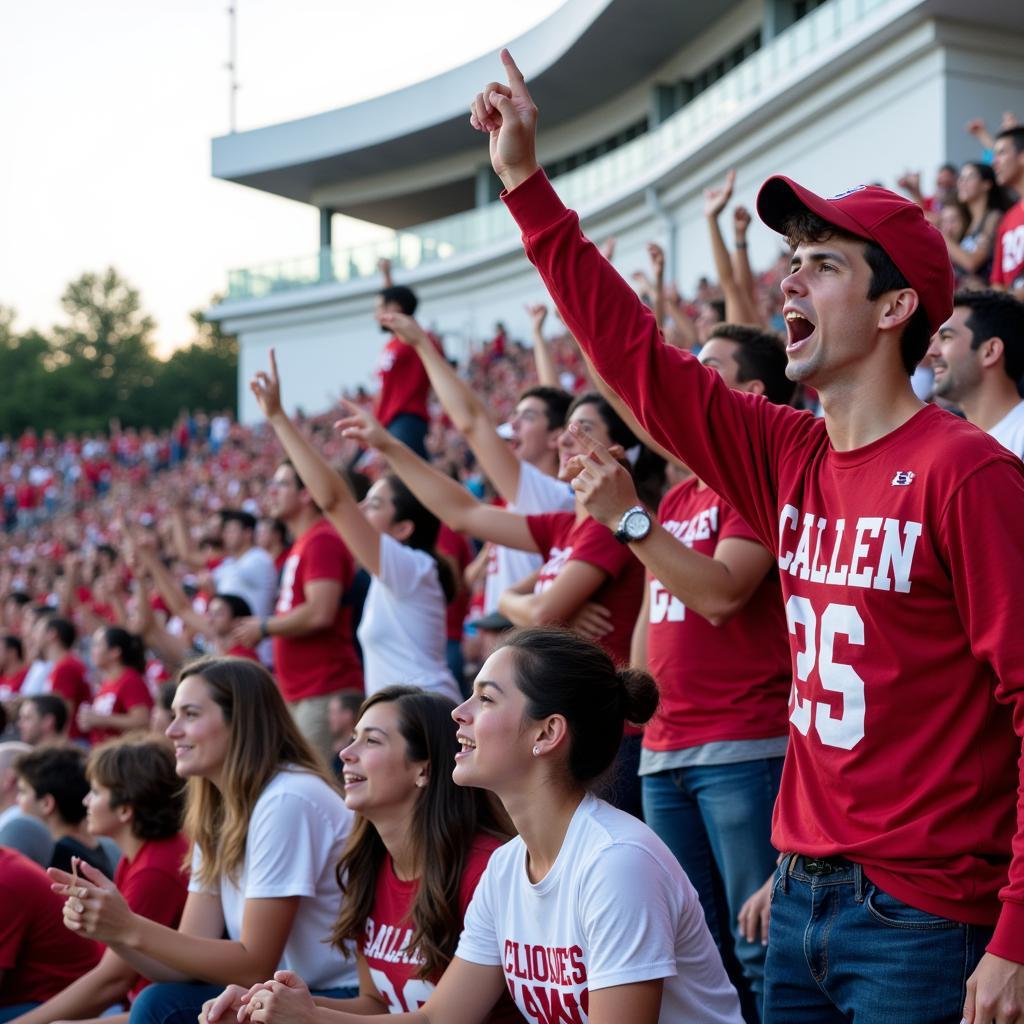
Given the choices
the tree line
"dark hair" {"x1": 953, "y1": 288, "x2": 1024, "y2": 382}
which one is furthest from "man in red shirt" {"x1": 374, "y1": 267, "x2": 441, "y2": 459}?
the tree line

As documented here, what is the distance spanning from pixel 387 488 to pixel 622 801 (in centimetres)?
194

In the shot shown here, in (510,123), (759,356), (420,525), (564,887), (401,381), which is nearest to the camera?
(510,123)

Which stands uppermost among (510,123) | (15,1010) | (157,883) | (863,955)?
(510,123)

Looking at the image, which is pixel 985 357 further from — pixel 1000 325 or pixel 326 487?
pixel 326 487

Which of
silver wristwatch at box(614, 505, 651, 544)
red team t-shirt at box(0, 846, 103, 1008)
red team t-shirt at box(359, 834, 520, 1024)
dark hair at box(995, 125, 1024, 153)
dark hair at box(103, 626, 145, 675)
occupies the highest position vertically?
dark hair at box(995, 125, 1024, 153)

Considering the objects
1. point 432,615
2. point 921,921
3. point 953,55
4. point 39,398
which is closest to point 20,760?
point 432,615

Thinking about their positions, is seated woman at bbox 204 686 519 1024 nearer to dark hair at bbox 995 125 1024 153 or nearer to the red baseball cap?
the red baseball cap

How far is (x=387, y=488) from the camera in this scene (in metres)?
5.36

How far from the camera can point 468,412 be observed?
476cm

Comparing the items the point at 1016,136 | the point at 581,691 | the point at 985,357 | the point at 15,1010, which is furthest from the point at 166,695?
the point at 1016,136

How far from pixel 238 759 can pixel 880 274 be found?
2.45 metres

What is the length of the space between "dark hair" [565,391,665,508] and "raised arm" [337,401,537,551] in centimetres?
42

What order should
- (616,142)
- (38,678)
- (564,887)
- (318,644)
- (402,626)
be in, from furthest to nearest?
(616,142) < (38,678) < (318,644) < (402,626) < (564,887)

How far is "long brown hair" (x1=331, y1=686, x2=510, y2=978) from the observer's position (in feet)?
10.2
